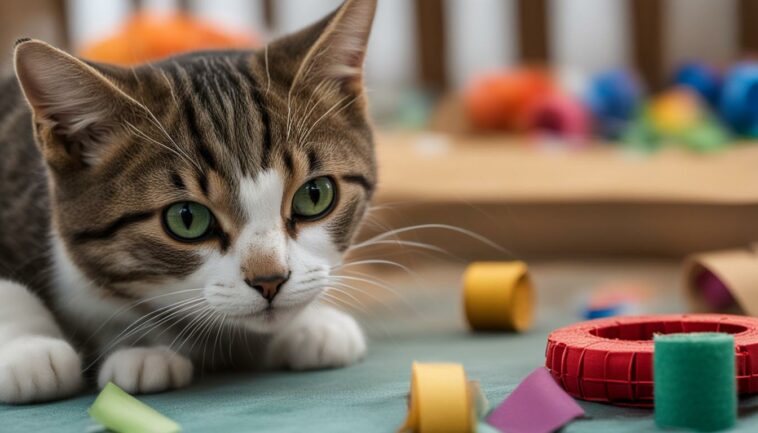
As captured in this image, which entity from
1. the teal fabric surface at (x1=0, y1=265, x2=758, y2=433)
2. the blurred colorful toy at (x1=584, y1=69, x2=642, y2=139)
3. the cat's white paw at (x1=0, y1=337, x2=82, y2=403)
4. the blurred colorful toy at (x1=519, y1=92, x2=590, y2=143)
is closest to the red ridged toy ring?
the teal fabric surface at (x1=0, y1=265, x2=758, y2=433)

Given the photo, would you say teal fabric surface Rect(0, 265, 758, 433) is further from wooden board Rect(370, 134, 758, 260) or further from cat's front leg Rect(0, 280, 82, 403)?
wooden board Rect(370, 134, 758, 260)

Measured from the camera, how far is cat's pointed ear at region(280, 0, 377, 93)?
3.99 feet

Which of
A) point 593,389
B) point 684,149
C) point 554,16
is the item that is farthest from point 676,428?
point 554,16

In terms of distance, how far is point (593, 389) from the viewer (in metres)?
0.95

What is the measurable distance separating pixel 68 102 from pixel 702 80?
7.34 ft

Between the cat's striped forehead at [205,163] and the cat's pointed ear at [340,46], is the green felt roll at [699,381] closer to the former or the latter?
the cat's striped forehead at [205,163]

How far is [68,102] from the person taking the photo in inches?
43.8

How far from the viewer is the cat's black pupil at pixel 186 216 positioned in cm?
108

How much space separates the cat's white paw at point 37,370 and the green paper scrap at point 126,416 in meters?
0.11

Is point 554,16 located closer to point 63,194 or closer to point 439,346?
point 439,346

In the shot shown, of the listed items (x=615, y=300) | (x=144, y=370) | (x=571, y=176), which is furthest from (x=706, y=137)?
(x=144, y=370)

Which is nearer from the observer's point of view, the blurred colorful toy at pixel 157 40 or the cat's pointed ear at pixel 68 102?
the cat's pointed ear at pixel 68 102

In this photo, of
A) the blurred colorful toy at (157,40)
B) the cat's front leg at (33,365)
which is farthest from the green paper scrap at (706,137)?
the cat's front leg at (33,365)

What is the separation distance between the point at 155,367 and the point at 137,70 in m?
0.37
